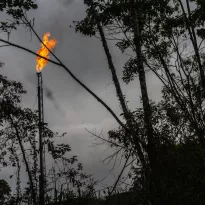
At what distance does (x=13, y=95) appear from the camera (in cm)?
1625

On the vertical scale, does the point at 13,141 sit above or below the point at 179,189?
above

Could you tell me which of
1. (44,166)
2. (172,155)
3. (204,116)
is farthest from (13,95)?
(204,116)

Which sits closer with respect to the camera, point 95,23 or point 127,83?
point 95,23

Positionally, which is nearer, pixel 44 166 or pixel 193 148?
pixel 193 148

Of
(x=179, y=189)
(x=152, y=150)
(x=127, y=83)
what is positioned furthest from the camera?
(x=127, y=83)

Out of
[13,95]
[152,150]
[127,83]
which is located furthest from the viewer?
[13,95]

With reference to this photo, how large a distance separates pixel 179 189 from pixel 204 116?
281cm

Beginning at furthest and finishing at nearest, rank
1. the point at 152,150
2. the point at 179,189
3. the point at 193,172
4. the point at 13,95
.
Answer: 1. the point at 13,95
2. the point at 193,172
3. the point at 179,189
4. the point at 152,150

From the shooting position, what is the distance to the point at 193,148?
754 cm

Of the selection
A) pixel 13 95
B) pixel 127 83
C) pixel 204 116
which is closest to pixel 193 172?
pixel 204 116

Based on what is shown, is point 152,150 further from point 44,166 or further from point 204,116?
point 44,166

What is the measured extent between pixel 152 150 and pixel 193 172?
1806 millimetres

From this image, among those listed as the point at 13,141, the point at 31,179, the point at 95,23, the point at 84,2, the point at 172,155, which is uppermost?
the point at 84,2

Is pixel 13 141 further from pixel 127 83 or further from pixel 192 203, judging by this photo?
pixel 192 203
